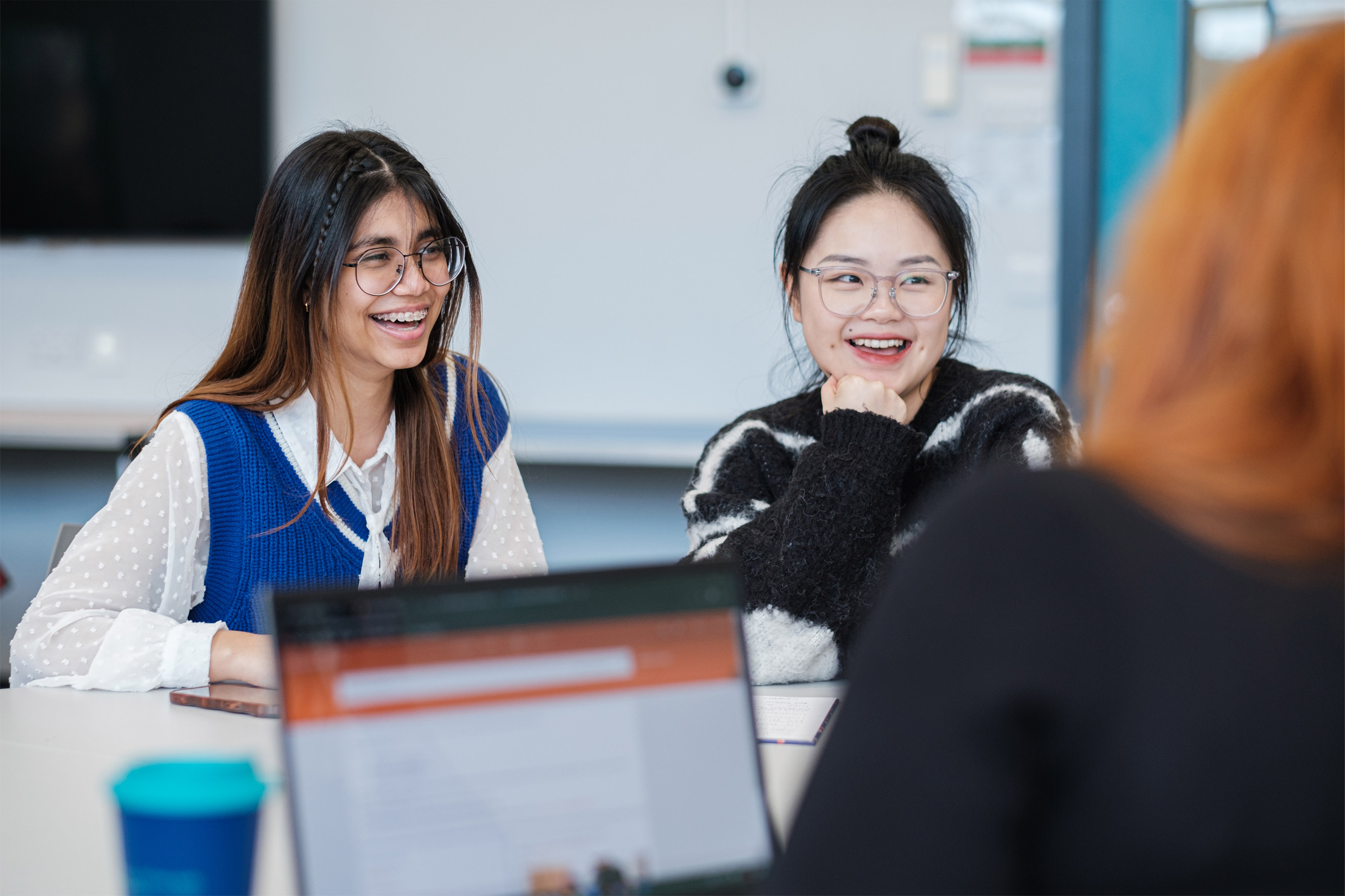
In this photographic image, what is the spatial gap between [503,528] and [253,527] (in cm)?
37

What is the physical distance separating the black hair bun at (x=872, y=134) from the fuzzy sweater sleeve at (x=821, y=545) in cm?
41

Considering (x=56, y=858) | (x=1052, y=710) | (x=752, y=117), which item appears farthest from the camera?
(x=752, y=117)

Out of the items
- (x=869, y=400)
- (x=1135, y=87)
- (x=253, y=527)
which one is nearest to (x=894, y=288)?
(x=869, y=400)

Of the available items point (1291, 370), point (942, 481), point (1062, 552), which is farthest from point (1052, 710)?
point (942, 481)

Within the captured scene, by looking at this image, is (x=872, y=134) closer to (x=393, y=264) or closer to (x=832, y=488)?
(x=832, y=488)

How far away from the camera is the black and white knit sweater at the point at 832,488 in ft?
4.62

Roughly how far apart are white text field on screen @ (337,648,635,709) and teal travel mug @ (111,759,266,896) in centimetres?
7

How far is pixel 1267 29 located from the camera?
2.42 meters

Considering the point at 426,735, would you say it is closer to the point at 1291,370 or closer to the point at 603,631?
the point at 603,631

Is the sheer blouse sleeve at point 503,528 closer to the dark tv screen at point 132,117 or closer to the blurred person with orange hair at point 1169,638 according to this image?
the blurred person with orange hair at point 1169,638

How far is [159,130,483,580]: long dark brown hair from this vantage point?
158cm

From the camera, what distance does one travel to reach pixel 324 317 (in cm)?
162

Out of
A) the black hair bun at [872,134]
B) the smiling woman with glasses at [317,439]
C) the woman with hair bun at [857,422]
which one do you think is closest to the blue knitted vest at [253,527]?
the smiling woman with glasses at [317,439]

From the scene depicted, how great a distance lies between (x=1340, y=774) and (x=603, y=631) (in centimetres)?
35
